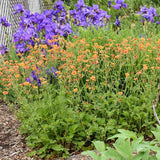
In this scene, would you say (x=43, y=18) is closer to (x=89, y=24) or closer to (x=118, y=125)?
(x=89, y=24)

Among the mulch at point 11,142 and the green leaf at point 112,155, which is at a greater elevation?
the green leaf at point 112,155

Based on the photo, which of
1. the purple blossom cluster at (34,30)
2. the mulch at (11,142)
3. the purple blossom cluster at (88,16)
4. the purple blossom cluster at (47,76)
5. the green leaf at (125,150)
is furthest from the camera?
the purple blossom cluster at (88,16)

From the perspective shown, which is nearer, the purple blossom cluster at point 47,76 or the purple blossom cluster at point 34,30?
the purple blossom cluster at point 47,76

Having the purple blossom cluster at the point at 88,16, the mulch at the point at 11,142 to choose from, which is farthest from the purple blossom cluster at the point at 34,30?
the mulch at the point at 11,142

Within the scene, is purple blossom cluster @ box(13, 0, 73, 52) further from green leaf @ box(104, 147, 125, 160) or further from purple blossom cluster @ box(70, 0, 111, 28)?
green leaf @ box(104, 147, 125, 160)

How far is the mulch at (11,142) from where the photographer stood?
8.62ft

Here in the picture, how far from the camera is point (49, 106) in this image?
2.70 metres

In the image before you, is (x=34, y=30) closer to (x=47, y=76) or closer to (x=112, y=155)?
(x=47, y=76)

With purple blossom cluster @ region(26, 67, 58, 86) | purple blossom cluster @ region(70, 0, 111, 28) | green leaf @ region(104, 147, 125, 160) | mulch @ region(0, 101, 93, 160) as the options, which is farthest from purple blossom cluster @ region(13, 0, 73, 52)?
green leaf @ region(104, 147, 125, 160)

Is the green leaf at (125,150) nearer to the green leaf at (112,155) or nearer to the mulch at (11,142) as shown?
the green leaf at (112,155)

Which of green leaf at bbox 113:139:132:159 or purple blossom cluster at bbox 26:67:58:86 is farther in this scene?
purple blossom cluster at bbox 26:67:58:86

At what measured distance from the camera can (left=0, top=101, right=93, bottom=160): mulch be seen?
8.62 ft

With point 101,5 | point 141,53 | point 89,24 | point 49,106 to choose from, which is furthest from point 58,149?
point 101,5

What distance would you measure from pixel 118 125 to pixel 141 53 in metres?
1.27
